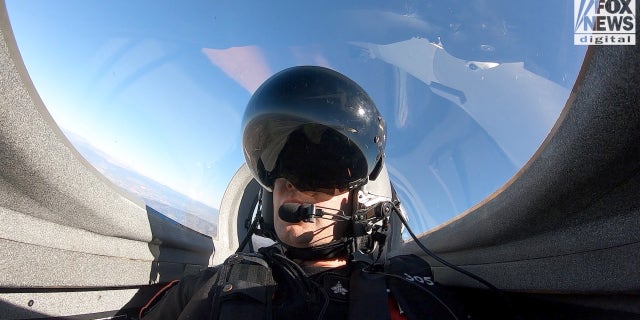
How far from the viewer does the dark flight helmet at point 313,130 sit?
1251 millimetres

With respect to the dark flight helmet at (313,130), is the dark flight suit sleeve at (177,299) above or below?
below

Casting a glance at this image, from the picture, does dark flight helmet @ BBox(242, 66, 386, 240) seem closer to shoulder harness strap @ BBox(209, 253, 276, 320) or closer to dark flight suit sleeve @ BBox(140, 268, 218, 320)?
shoulder harness strap @ BBox(209, 253, 276, 320)

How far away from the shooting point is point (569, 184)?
2.61 feet

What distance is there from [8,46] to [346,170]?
1.06 meters

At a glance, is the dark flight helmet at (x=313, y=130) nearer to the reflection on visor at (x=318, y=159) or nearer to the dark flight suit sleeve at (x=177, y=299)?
the reflection on visor at (x=318, y=159)

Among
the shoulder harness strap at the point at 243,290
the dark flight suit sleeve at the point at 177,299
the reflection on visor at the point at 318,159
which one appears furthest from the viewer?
the reflection on visor at the point at 318,159

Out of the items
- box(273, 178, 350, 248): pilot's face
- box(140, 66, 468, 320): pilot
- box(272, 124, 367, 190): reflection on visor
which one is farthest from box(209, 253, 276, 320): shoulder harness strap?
box(272, 124, 367, 190): reflection on visor

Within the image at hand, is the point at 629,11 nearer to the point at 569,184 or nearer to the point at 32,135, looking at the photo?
the point at 569,184

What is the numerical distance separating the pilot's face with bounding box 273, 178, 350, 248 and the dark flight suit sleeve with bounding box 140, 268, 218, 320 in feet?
0.99

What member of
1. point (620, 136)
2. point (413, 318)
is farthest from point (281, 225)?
point (620, 136)

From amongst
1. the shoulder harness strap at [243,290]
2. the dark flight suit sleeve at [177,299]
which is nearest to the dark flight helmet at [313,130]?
the shoulder harness strap at [243,290]

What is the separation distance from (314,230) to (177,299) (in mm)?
538

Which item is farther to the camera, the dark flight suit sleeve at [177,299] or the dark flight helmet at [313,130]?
the dark flight helmet at [313,130]

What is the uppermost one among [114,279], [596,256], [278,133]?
[278,133]
